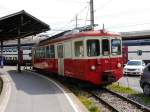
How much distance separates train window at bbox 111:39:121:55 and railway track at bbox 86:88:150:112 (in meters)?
1.93

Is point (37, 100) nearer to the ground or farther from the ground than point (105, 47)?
nearer to the ground

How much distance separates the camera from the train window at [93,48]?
18234mm

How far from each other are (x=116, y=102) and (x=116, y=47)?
4.48 meters

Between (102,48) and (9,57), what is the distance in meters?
37.4

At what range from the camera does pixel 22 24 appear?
32688mm

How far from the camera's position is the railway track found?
1330 centimetres

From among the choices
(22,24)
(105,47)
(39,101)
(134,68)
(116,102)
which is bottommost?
(116,102)

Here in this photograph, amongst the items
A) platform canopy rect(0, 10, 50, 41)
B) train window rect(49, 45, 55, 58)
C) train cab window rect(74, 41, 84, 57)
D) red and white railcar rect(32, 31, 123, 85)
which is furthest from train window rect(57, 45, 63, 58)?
platform canopy rect(0, 10, 50, 41)

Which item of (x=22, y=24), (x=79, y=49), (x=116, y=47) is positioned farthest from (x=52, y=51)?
(x=22, y=24)

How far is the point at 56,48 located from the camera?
74.6 ft

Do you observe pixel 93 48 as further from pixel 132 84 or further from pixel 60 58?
pixel 132 84

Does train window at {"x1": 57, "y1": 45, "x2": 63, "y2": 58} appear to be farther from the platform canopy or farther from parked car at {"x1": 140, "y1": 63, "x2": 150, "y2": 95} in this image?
the platform canopy

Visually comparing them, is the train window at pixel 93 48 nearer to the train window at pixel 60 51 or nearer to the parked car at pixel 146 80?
the parked car at pixel 146 80

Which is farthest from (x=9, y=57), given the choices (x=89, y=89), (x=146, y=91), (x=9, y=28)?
(x=146, y=91)
